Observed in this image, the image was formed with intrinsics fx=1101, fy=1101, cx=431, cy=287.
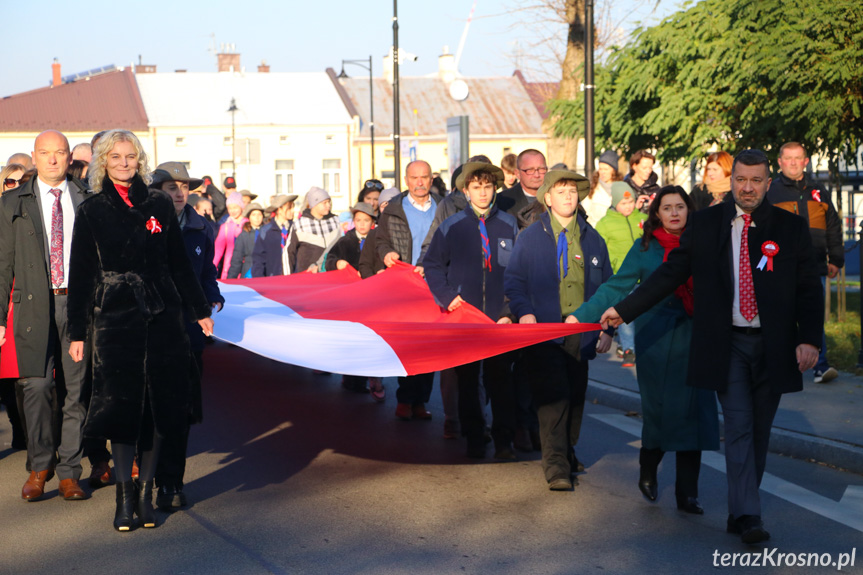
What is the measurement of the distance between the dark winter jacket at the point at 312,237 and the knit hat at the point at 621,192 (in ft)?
12.8

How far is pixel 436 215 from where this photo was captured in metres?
8.93

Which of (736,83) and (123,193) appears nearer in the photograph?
(123,193)

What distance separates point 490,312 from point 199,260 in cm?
211

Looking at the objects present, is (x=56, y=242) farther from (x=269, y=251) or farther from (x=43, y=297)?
(x=269, y=251)

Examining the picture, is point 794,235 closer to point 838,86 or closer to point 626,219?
point 626,219

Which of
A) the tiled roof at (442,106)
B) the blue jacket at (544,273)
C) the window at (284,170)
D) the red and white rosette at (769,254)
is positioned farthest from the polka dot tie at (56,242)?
the window at (284,170)

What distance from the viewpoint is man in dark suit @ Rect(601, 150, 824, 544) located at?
5609 mm

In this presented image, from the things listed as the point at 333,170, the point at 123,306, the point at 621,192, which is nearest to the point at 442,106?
the point at 333,170

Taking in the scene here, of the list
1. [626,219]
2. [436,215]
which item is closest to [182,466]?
[436,215]

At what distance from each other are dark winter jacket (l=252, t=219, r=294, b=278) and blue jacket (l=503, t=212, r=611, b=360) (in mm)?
8824

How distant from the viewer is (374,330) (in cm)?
746

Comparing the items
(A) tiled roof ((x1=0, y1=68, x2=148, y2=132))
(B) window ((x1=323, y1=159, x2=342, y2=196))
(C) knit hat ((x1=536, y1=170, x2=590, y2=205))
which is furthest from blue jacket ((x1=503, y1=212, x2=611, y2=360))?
(B) window ((x1=323, y1=159, x2=342, y2=196))

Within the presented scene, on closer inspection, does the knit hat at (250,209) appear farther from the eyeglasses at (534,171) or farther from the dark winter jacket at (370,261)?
the eyeglasses at (534,171)

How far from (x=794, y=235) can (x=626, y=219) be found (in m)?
5.27
